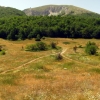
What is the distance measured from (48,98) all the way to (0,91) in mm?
8963

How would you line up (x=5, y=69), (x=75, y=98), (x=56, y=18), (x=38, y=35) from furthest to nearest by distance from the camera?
1. (x=56, y=18)
2. (x=38, y=35)
3. (x=5, y=69)
4. (x=75, y=98)

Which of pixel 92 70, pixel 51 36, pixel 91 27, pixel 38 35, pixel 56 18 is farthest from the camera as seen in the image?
pixel 56 18

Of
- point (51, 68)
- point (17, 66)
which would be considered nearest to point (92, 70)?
point (51, 68)

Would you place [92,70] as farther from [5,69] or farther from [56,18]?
[56,18]

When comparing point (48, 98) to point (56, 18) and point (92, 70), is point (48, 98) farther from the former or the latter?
point (56, 18)

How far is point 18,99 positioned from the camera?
33.0m

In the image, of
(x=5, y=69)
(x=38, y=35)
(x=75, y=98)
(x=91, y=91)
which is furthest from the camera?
(x=38, y=35)

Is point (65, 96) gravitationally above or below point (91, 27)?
below

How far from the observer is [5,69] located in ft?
202

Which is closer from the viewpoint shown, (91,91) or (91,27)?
(91,91)

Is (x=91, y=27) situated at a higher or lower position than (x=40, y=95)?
higher

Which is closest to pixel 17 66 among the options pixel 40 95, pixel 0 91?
pixel 0 91

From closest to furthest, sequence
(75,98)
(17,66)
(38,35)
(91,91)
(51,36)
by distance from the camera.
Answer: (75,98), (91,91), (17,66), (38,35), (51,36)

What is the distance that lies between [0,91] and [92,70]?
2708 cm
